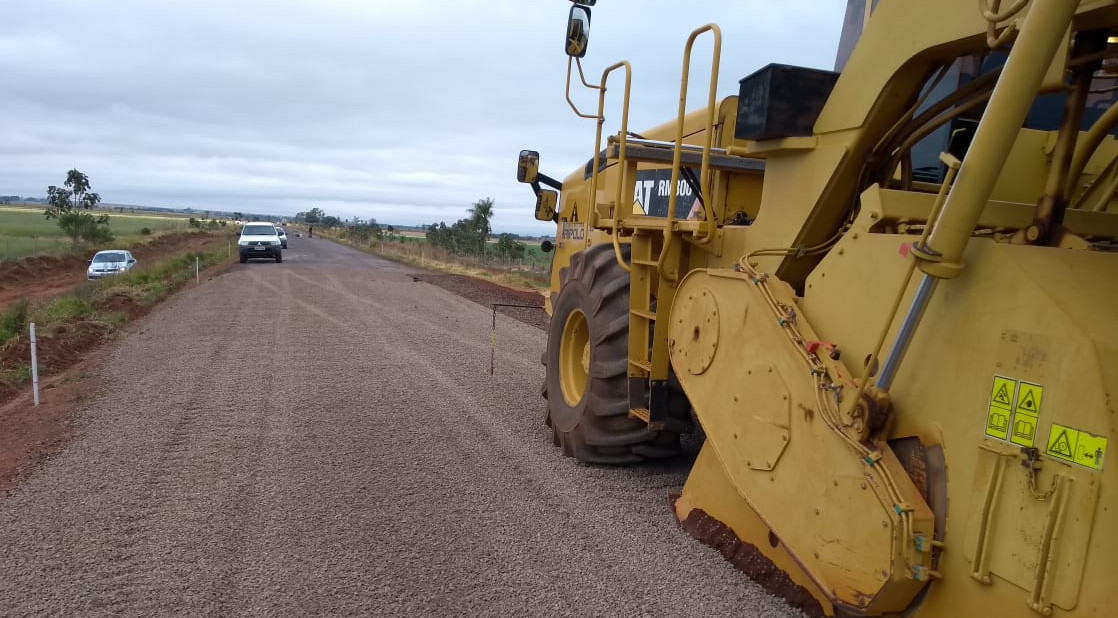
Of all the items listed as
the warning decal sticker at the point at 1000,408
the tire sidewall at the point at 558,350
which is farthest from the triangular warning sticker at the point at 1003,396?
the tire sidewall at the point at 558,350

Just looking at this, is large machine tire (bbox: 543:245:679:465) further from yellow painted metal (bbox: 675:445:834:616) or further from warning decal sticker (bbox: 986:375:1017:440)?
warning decal sticker (bbox: 986:375:1017:440)

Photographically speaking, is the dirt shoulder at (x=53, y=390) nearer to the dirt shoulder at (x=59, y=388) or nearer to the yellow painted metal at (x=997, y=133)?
the dirt shoulder at (x=59, y=388)

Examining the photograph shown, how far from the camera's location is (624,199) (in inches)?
199

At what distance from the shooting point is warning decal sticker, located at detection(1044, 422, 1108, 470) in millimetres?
1861

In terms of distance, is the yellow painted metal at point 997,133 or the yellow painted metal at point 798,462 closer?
the yellow painted metal at point 997,133

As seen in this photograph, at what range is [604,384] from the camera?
448 centimetres

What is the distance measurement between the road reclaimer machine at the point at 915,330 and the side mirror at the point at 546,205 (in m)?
3.89

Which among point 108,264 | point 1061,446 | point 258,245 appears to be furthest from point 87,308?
point 258,245

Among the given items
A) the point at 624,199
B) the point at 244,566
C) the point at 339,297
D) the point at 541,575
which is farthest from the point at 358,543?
the point at 339,297

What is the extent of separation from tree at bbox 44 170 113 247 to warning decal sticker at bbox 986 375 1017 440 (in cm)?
4005

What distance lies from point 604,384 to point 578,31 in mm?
2584

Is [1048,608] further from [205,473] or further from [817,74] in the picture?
[205,473]

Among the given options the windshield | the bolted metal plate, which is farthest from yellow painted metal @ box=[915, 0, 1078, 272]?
the windshield

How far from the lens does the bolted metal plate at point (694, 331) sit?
11.3ft
